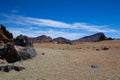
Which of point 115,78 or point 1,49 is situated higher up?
point 1,49

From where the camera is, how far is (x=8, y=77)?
663 inches

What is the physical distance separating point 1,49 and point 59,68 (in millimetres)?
9711

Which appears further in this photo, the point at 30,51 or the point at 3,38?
the point at 3,38

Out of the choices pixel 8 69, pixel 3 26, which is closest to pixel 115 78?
pixel 8 69

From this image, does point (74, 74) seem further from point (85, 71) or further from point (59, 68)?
point (59, 68)

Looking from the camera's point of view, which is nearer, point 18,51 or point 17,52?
point 17,52

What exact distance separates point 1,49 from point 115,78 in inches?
592

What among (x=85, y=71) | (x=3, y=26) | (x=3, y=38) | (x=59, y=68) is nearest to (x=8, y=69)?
(x=59, y=68)

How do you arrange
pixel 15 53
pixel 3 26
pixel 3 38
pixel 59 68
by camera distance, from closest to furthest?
pixel 59 68 < pixel 15 53 < pixel 3 38 < pixel 3 26

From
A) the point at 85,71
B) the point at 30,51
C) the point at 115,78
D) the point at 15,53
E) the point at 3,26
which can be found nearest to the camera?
the point at 115,78

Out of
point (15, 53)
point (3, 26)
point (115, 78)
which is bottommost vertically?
point (115, 78)

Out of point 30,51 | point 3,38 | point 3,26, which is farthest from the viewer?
point 3,26

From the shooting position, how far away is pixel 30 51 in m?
26.6

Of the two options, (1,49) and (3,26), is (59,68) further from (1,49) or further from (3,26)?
(3,26)
